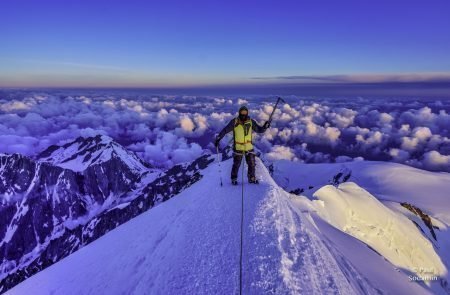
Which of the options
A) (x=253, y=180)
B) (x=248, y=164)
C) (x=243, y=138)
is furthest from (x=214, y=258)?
(x=243, y=138)

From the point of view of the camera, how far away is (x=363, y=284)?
11.4 metres

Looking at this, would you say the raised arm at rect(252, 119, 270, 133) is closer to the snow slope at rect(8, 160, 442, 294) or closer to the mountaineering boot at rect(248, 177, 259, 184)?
the mountaineering boot at rect(248, 177, 259, 184)

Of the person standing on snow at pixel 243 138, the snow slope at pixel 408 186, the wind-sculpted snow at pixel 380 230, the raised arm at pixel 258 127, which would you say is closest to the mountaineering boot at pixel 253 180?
the person standing on snow at pixel 243 138

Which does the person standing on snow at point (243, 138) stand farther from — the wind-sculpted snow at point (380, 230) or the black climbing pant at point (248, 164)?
the wind-sculpted snow at point (380, 230)

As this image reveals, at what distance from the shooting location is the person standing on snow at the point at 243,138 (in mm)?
17484

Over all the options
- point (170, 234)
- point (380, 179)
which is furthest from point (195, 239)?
point (380, 179)

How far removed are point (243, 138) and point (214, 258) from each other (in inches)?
365

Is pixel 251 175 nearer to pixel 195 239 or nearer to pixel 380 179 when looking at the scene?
pixel 195 239

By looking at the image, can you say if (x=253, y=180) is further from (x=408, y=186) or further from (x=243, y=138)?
(x=408, y=186)

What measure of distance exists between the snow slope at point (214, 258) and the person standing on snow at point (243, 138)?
140 centimetres

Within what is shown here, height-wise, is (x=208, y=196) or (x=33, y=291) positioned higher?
(x=208, y=196)

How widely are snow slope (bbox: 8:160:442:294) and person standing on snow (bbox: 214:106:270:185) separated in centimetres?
140

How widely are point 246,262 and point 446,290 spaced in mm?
42172

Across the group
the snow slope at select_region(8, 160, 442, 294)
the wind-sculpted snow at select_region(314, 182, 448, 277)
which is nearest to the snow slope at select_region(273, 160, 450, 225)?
the wind-sculpted snow at select_region(314, 182, 448, 277)
